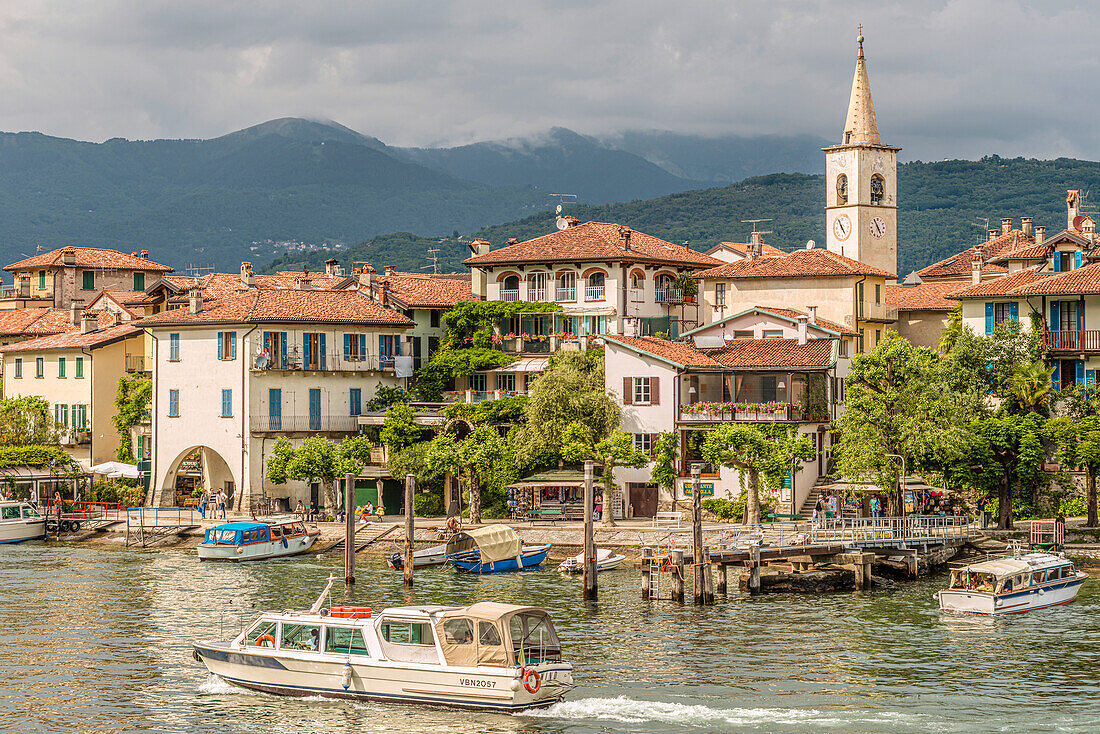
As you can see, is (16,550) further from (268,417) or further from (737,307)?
(737,307)

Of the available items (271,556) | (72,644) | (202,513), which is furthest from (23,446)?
(72,644)

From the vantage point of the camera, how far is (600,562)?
6469cm

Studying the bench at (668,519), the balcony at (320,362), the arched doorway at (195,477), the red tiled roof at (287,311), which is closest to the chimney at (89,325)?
the red tiled roof at (287,311)

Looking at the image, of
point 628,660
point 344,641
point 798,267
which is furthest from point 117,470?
Result: point 628,660

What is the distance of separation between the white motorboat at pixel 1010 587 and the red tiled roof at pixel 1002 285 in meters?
21.5

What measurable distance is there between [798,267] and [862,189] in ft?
84.2

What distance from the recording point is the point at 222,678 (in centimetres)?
4303

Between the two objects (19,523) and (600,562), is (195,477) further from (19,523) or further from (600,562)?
(600,562)

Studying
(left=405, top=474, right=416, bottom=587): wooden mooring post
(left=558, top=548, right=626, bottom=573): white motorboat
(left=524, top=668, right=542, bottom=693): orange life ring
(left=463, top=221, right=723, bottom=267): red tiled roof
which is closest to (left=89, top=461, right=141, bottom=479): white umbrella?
(left=463, top=221, right=723, bottom=267): red tiled roof

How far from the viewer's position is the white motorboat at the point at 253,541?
70062mm

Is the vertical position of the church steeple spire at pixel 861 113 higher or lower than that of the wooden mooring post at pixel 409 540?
higher

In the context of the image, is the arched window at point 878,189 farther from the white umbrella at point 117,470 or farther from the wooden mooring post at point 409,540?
the white umbrella at point 117,470

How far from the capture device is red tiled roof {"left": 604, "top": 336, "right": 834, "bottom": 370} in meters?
77.2

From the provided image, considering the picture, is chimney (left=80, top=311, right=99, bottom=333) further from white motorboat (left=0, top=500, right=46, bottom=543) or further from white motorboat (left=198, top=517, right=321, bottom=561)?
white motorboat (left=198, top=517, right=321, bottom=561)
